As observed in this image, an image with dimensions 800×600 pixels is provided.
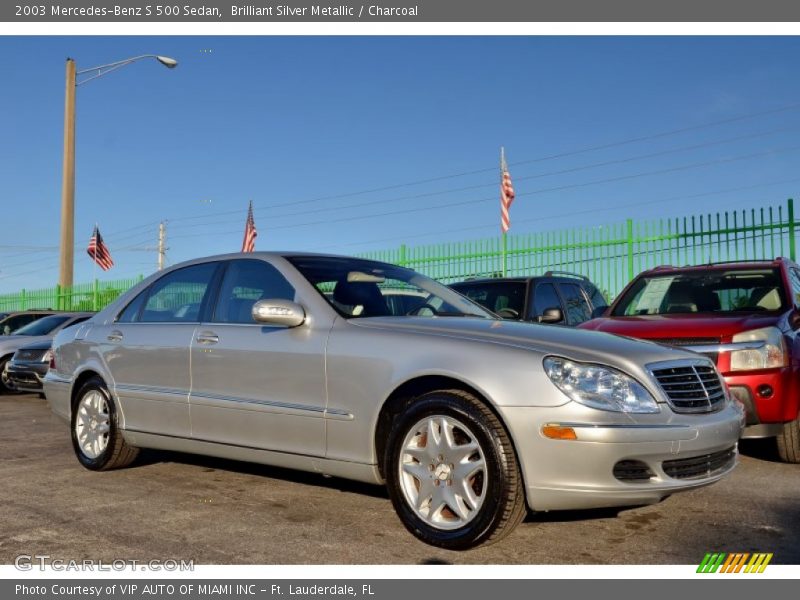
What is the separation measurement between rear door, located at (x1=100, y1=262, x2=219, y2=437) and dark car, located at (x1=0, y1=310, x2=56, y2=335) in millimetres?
10064

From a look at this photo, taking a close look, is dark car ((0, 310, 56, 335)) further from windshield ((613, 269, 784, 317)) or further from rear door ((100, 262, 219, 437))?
windshield ((613, 269, 784, 317))

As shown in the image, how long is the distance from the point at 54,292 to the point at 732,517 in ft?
80.6

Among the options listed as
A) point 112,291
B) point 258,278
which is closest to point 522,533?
point 258,278

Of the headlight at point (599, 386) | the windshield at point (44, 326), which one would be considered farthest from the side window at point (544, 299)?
the windshield at point (44, 326)

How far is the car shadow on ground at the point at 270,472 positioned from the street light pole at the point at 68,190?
15715 millimetres

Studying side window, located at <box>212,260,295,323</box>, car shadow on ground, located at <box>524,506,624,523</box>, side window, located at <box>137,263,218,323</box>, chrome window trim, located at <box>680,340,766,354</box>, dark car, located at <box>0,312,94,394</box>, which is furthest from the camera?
dark car, located at <box>0,312,94,394</box>

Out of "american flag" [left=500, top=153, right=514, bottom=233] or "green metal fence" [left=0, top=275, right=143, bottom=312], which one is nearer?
"american flag" [left=500, top=153, right=514, bottom=233]

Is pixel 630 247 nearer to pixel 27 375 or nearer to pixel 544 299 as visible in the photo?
pixel 544 299

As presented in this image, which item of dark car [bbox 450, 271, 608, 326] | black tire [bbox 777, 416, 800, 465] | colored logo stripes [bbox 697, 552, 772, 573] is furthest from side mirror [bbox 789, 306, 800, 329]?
colored logo stripes [bbox 697, 552, 772, 573]

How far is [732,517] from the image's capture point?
174 inches

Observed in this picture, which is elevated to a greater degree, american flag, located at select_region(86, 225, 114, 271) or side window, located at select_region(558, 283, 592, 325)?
american flag, located at select_region(86, 225, 114, 271)

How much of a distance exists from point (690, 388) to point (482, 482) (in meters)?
Result: 1.16

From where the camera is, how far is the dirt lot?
3.78 meters
